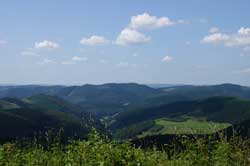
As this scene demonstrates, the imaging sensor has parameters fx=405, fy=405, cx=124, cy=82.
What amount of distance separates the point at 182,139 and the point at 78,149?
4.64m

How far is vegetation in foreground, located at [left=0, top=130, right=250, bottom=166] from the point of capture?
12.3m

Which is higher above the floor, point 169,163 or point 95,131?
point 95,131

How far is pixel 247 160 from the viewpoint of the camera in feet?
46.4

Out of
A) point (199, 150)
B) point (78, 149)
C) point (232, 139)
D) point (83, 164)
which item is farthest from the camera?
point (232, 139)

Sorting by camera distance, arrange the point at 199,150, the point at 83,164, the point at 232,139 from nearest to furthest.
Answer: the point at 83,164 < the point at 199,150 < the point at 232,139

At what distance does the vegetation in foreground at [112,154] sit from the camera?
40.4ft

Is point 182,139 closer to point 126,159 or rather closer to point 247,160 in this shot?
point 247,160

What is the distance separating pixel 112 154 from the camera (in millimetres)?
12383

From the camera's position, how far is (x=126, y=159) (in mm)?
12297

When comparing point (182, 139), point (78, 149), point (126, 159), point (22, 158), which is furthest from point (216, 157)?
point (22, 158)

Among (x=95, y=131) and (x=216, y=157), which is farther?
(x=216, y=157)

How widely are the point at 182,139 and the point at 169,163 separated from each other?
1108 millimetres

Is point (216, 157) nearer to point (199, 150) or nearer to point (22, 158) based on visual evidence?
point (199, 150)

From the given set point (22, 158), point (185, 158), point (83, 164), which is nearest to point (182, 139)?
point (185, 158)
